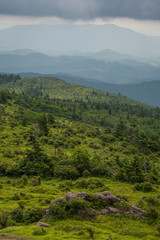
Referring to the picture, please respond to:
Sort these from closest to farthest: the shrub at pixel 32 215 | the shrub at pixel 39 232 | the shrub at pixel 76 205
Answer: the shrub at pixel 39 232 < the shrub at pixel 32 215 < the shrub at pixel 76 205

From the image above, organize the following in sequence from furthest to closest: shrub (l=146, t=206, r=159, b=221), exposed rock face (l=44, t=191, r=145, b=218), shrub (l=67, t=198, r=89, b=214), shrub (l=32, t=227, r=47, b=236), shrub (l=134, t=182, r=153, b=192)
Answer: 1. shrub (l=134, t=182, r=153, b=192)
2. shrub (l=146, t=206, r=159, b=221)
3. exposed rock face (l=44, t=191, r=145, b=218)
4. shrub (l=67, t=198, r=89, b=214)
5. shrub (l=32, t=227, r=47, b=236)

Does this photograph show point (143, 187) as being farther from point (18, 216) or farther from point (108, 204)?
point (18, 216)

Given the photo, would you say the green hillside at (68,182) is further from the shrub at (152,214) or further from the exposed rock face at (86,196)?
the exposed rock face at (86,196)

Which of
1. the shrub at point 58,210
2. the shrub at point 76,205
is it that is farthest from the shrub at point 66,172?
the shrub at point 58,210

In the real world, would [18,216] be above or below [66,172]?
above

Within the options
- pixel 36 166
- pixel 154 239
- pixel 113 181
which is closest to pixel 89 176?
pixel 113 181

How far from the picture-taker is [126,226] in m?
30.6

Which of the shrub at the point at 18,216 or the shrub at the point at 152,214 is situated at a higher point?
the shrub at the point at 152,214

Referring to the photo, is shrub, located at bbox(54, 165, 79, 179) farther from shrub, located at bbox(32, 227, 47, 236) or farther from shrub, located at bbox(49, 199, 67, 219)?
shrub, located at bbox(32, 227, 47, 236)

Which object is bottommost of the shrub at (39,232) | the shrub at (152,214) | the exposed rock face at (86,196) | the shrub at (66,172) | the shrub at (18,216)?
the shrub at (66,172)

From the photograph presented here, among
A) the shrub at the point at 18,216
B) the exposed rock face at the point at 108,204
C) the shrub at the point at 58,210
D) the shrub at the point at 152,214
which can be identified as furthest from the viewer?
the shrub at the point at 152,214

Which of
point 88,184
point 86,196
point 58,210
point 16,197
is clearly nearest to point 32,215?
point 58,210

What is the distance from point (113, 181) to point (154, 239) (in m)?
28.9

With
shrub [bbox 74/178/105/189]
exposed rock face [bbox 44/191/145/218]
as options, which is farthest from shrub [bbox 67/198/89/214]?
shrub [bbox 74/178/105/189]
